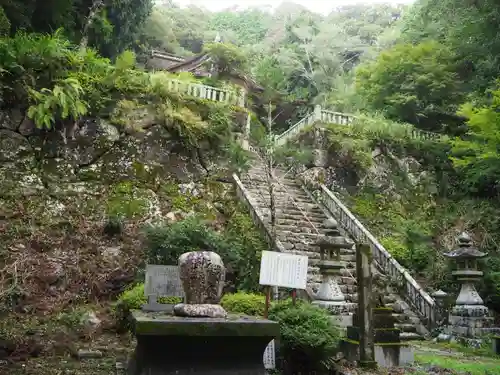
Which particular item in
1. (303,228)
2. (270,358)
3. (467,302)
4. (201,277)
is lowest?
(270,358)

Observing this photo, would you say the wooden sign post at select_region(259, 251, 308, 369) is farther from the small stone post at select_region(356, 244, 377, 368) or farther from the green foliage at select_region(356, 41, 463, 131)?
the green foliage at select_region(356, 41, 463, 131)

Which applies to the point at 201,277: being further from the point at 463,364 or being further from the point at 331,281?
the point at 463,364

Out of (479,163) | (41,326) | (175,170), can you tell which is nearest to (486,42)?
(479,163)

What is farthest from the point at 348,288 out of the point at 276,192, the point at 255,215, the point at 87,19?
the point at 87,19

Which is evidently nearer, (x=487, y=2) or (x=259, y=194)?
Result: (x=259, y=194)

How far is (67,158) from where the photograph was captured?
38.0 feet

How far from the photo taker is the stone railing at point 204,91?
531 inches

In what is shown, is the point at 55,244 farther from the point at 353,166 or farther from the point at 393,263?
the point at 353,166

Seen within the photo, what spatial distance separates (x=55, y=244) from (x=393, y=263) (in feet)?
27.4

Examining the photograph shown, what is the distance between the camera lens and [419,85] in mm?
17562

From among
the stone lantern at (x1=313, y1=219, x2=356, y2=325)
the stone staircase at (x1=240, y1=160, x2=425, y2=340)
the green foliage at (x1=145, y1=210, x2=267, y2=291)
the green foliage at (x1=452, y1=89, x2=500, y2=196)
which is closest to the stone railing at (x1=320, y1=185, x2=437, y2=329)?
the stone staircase at (x1=240, y1=160, x2=425, y2=340)

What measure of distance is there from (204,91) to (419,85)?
8.99 meters

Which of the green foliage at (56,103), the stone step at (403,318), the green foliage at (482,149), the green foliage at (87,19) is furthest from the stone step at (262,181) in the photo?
the green foliage at (87,19)

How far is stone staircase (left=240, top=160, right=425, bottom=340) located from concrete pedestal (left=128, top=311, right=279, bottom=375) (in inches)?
186
